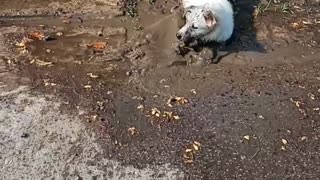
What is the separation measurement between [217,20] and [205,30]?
0.16 metres

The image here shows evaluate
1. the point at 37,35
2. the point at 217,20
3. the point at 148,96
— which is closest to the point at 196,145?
the point at 148,96

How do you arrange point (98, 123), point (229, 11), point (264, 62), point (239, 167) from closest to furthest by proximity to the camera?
1. point (239, 167)
2. point (98, 123)
3. point (264, 62)
4. point (229, 11)

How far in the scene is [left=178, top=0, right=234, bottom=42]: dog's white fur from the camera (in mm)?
5898

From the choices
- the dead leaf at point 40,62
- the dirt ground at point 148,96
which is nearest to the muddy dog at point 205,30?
the dirt ground at point 148,96

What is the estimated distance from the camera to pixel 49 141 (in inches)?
180

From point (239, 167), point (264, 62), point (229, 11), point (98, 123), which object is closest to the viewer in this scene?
point (239, 167)

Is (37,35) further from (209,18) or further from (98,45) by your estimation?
(209,18)

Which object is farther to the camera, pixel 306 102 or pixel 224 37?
pixel 224 37

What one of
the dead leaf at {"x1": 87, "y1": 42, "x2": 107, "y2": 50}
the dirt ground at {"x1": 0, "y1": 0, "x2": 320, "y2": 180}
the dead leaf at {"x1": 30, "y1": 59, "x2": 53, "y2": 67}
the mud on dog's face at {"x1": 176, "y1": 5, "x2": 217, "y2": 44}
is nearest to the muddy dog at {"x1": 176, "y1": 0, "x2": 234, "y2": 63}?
the mud on dog's face at {"x1": 176, "y1": 5, "x2": 217, "y2": 44}

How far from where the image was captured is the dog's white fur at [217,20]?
5.90 meters

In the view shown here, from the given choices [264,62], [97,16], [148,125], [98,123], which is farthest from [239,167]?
[97,16]

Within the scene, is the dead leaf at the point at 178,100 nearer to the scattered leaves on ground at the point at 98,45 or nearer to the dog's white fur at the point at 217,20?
the dog's white fur at the point at 217,20

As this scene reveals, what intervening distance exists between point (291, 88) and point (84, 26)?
7.17 feet

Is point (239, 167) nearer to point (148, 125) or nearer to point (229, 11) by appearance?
point (148, 125)
